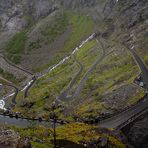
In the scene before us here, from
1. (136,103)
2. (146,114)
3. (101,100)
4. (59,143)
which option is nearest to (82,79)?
(101,100)

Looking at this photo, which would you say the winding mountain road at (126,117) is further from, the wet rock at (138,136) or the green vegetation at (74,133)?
the green vegetation at (74,133)

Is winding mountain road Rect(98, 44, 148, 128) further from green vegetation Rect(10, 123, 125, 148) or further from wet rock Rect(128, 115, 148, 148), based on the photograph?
green vegetation Rect(10, 123, 125, 148)

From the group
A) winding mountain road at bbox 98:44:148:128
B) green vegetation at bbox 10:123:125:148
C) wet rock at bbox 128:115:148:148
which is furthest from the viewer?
winding mountain road at bbox 98:44:148:128

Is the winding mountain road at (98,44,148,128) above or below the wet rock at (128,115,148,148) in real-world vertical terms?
above

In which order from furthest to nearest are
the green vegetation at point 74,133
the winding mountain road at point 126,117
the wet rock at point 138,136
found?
the winding mountain road at point 126,117, the wet rock at point 138,136, the green vegetation at point 74,133

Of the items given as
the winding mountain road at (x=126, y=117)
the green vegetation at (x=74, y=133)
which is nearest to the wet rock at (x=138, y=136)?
the winding mountain road at (x=126, y=117)

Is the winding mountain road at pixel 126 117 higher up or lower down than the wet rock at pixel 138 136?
higher up

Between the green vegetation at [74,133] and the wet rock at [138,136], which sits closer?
the green vegetation at [74,133]

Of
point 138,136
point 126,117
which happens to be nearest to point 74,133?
point 138,136

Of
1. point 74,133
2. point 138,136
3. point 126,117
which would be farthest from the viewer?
point 126,117

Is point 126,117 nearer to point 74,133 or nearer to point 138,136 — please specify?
point 138,136

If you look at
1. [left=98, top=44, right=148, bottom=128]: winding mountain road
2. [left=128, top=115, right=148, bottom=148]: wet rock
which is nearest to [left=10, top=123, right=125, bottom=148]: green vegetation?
[left=98, top=44, right=148, bottom=128]: winding mountain road

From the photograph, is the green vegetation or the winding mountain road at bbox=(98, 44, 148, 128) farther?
the winding mountain road at bbox=(98, 44, 148, 128)
